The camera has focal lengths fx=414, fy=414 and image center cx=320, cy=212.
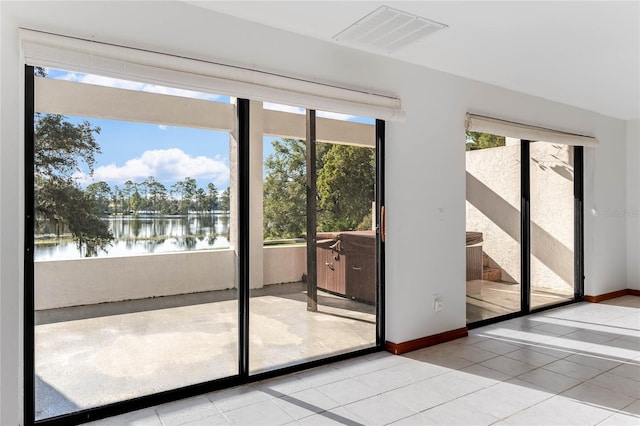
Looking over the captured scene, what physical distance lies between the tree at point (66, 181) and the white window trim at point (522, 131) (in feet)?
10.4

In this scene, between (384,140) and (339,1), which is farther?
(384,140)

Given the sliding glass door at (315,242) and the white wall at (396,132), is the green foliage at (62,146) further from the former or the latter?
the sliding glass door at (315,242)

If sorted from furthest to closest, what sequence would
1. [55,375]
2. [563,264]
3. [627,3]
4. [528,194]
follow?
[563,264]
[528,194]
[627,3]
[55,375]

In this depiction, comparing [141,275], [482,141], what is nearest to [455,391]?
[141,275]

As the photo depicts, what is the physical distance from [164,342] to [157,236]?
699 millimetres

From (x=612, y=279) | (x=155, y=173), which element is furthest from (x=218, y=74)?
(x=612, y=279)

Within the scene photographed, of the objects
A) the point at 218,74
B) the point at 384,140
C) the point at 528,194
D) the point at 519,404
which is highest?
the point at 218,74

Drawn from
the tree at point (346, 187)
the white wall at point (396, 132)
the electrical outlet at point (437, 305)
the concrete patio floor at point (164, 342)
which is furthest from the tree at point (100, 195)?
the electrical outlet at point (437, 305)

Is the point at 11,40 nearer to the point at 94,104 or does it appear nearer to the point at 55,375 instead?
the point at 94,104

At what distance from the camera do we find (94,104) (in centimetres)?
243

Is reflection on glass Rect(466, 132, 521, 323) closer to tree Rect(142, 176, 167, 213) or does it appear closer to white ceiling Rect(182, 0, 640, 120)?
white ceiling Rect(182, 0, 640, 120)

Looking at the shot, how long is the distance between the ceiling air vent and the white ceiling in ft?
0.19

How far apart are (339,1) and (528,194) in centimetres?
339

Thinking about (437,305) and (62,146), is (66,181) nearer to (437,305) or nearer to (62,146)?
(62,146)
